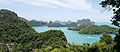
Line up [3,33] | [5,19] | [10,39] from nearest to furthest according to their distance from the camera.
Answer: [10,39], [3,33], [5,19]

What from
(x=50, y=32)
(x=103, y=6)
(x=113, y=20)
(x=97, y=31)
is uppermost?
(x=103, y=6)

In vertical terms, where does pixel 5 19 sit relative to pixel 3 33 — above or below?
above

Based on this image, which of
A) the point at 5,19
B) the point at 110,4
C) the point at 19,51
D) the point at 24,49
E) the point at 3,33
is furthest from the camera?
the point at 5,19

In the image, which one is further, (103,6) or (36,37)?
(36,37)

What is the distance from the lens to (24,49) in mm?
22297

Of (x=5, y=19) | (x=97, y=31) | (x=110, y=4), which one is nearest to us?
(x=110, y=4)

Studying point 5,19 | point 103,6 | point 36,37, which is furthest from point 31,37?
point 103,6

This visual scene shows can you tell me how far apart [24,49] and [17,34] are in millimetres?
9134

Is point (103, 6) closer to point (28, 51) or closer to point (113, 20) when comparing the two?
point (113, 20)

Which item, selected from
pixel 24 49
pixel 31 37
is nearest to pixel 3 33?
pixel 31 37

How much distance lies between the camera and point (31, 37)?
27484mm

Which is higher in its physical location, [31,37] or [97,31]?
[31,37]

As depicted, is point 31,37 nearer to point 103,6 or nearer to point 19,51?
point 19,51

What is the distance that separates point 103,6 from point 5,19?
39.8 meters
